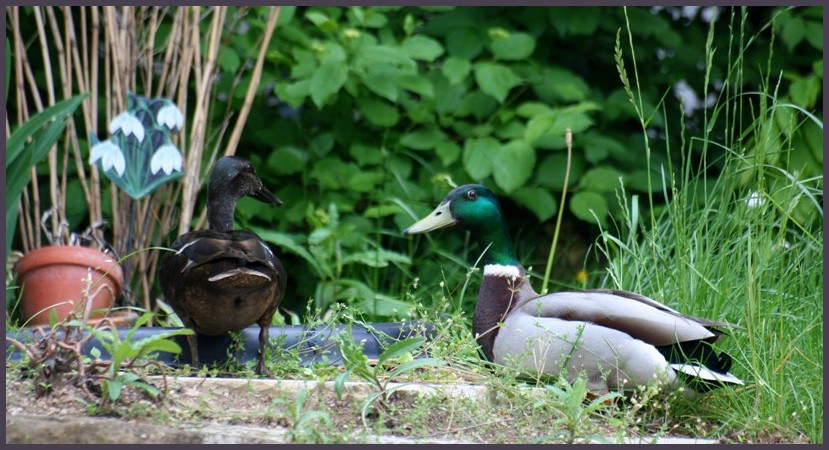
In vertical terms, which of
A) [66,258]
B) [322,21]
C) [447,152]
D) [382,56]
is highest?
[322,21]

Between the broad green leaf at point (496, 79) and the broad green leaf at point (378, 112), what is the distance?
0.47 metres

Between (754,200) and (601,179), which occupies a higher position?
(754,200)

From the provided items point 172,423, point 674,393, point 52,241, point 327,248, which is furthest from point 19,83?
point 674,393

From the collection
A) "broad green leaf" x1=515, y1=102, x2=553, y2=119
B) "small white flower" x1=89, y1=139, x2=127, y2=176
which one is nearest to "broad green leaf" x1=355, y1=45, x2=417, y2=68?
"broad green leaf" x1=515, y1=102, x2=553, y2=119

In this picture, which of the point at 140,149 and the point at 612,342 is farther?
the point at 140,149

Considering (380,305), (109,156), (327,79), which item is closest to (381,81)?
(327,79)

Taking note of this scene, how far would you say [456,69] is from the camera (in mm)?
Result: 5109

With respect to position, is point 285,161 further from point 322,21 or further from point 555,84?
point 555,84

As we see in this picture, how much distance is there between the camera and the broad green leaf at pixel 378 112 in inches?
209

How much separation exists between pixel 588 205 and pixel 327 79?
135 centimetres

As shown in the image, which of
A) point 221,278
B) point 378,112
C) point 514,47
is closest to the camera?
point 221,278

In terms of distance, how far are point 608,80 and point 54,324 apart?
404 centimetres

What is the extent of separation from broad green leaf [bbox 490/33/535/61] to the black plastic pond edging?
1.91 metres

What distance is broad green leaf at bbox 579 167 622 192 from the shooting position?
5121 millimetres
